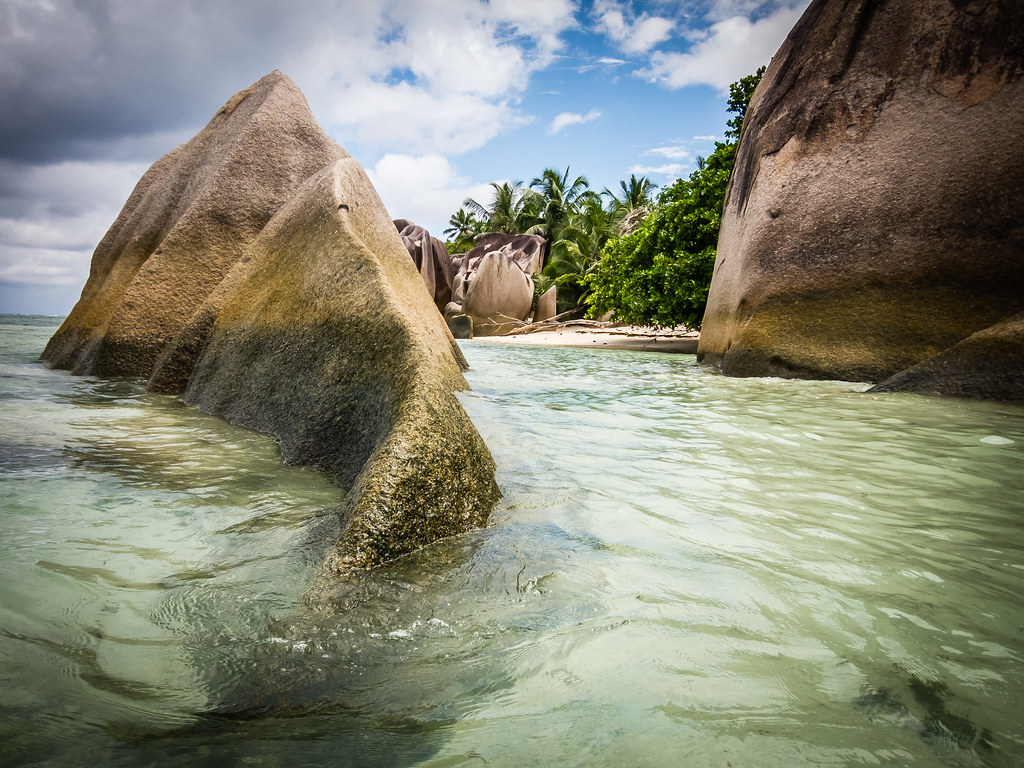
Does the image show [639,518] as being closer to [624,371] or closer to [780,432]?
[780,432]

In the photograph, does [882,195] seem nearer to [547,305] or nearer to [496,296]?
[496,296]

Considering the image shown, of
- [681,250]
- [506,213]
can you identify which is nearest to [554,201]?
[506,213]

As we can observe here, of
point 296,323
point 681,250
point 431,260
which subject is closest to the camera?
point 296,323

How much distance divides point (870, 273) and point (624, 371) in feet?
11.4

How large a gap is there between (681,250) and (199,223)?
10.4 metres

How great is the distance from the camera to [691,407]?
4957 mm

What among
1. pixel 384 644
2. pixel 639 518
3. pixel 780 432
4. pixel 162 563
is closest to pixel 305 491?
pixel 162 563

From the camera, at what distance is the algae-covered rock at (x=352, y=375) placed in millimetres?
1896

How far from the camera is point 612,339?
58.5 ft

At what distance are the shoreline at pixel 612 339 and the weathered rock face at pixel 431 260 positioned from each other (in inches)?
229

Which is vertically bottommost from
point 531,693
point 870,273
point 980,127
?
point 531,693

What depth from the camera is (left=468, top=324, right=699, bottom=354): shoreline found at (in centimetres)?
1545

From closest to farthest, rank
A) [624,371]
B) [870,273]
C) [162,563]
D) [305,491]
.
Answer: [162,563] → [305,491] → [870,273] → [624,371]

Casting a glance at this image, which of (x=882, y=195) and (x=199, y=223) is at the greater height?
(x=882, y=195)
